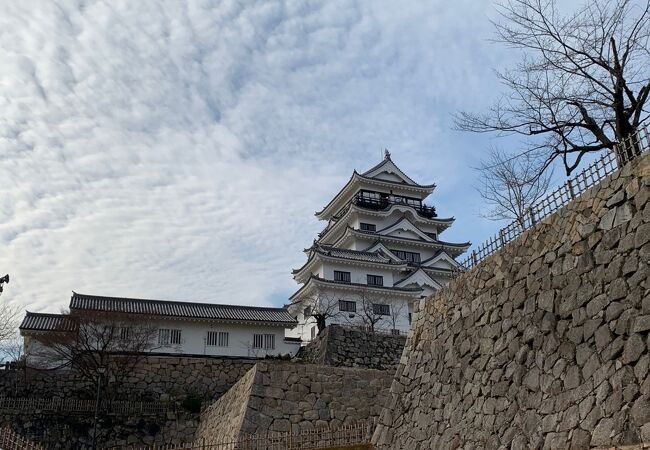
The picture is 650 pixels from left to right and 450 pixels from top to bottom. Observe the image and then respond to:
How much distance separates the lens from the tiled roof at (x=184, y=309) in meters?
26.0

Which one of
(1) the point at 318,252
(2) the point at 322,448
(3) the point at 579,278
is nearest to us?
(3) the point at 579,278

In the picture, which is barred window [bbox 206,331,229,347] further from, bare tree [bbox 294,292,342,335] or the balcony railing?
the balcony railing

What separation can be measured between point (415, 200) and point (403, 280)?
372 inches

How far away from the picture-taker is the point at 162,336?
2584 centimetres

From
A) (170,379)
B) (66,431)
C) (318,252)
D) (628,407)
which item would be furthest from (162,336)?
(628,407)

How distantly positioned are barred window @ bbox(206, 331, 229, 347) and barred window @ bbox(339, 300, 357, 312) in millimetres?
7083

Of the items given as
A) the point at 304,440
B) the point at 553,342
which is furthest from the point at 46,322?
the point at 553,342

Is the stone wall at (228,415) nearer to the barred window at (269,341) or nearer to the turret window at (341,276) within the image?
the barred window at (269,341)

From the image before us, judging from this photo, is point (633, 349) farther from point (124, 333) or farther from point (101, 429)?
point (124, 333)

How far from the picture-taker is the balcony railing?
3831 cm

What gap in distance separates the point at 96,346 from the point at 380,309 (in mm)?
15655

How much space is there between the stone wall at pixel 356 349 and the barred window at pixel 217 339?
5236mm

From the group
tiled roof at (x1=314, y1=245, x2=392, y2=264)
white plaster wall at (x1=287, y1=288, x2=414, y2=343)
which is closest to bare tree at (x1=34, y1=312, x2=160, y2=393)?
white plaster wall at (x1=287, y1=288, x2=414, y2=343)

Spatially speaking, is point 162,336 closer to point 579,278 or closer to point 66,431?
point 66,431
